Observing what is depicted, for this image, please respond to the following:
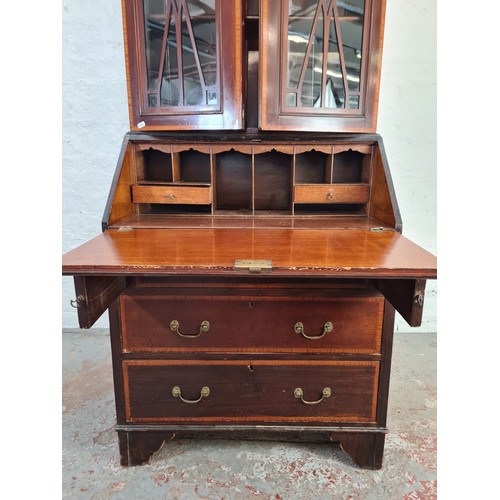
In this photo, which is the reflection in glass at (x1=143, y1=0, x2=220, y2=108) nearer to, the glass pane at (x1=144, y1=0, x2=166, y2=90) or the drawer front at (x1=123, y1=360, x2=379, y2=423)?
the glass pane at (x1=144, y1=0, x2=166, y2=90)

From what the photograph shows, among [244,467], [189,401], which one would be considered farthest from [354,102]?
[244,467]

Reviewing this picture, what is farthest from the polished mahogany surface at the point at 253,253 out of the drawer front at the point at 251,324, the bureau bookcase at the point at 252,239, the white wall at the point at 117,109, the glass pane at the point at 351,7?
the white wall at the point at 117,109

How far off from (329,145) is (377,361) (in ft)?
3.16

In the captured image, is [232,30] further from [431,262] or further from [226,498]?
[226,498]

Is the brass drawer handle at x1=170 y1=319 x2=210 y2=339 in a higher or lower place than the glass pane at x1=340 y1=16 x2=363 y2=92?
lower

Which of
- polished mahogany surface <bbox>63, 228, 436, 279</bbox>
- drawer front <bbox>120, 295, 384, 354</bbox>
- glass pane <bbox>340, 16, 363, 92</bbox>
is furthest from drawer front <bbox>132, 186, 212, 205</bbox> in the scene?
glass pane <bbox>340, 16, 363, 92</bbox>

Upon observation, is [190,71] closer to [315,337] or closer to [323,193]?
[323,193]

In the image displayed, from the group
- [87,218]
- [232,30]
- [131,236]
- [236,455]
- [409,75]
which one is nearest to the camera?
[131,236]

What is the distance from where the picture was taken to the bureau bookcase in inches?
53.0

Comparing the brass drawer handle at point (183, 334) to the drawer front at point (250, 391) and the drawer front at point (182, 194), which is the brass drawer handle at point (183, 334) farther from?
the drawer front at point (182, 194)

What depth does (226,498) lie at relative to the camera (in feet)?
4.51

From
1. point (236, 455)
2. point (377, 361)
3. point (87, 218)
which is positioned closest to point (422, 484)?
point (377, 361)

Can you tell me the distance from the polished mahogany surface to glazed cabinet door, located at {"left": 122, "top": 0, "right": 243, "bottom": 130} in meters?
0.52

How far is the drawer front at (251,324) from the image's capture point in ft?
4.43
